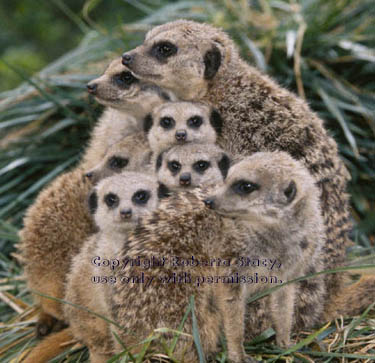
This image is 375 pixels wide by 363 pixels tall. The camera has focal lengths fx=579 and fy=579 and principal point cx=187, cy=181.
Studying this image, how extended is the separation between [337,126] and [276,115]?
5.81ft

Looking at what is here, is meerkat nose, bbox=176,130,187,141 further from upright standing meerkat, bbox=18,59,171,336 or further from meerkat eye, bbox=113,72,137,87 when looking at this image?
meerkat eye, bbox=113,72,137,87

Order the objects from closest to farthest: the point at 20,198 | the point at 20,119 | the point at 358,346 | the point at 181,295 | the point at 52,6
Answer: the point at 181,295, the point at 358,346, the point at 20,198, the point at 20,119, the point at 52,6

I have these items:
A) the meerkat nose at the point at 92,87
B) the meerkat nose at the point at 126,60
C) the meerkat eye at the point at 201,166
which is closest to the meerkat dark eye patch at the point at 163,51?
the meerkat nose at the point at 126,60

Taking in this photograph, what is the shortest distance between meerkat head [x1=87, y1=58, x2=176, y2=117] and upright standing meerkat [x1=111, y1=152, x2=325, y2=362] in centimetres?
89

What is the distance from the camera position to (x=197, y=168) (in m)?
2.69

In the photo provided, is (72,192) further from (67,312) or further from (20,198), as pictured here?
(20,198)

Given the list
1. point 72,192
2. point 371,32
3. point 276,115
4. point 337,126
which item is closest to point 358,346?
point 276,115

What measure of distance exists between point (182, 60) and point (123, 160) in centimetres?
59

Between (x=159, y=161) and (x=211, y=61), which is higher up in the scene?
(x=211, y=61)

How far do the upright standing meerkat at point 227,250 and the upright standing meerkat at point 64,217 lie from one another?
2.09 feet

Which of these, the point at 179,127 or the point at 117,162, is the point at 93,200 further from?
the point at 179,127

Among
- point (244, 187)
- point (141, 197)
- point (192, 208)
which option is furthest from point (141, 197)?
point (244, 187)

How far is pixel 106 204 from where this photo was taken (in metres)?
2.66

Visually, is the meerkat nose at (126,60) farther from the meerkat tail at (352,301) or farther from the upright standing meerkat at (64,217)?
the meerkat tail at (352,301)
